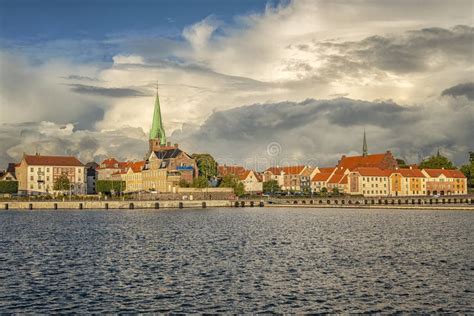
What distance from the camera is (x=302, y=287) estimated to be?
3356 cm

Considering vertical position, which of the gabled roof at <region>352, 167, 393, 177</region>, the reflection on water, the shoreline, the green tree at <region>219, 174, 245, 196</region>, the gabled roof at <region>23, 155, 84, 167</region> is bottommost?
the reflection on water

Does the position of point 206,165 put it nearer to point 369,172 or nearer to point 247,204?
point 247,204

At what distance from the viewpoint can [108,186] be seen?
189m

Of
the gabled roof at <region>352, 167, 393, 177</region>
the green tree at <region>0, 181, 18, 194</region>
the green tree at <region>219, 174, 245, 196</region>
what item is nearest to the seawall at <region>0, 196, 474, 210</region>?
the green tree at <region>219, 174, 245, 196</region>

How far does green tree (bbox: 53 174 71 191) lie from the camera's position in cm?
17626

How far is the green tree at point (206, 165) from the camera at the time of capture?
18762 centimetres

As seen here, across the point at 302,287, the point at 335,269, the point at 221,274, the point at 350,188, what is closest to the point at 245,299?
the point at 302,287

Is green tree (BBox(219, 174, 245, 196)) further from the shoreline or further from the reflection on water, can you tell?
the reflection on water

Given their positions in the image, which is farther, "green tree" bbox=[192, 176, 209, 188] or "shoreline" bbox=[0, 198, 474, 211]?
"green tree" bbox=[192, 176, 209, 188]

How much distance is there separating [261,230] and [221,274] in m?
36.6

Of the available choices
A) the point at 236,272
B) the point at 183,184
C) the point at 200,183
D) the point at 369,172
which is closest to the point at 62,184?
the point at 183,184

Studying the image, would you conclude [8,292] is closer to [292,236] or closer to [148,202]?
[292,236]

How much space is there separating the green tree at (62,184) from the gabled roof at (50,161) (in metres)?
13.0

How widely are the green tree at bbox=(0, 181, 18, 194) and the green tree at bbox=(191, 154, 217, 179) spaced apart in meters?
52.6
